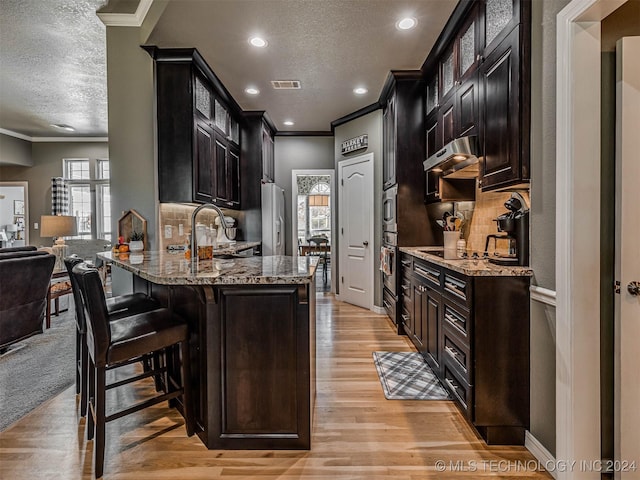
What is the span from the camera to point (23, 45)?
11.7 feet

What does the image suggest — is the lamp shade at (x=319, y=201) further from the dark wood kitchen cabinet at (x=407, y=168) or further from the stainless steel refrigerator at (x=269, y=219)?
the dark wood kitchen cabinet at (x=407, y=168)

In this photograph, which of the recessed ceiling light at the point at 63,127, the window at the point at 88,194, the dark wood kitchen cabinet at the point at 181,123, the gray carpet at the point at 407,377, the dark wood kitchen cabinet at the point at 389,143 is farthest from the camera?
the window at the point at 88,194

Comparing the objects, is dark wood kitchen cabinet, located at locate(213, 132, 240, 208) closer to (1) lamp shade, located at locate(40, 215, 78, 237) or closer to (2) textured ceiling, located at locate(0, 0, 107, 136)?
(2) textured ceiling, located at locate(0, 0, 107, 136)

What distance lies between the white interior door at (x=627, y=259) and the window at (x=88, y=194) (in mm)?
8468

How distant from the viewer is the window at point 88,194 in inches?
295

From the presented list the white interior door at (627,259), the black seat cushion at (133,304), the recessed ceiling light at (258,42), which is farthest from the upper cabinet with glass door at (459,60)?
the black seat cushion at (133,304)

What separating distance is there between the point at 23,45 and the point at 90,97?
5.01 feet

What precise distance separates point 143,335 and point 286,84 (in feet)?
10.9

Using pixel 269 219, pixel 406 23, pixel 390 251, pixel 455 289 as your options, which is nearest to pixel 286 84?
pixel 406 23

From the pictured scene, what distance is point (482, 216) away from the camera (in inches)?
115

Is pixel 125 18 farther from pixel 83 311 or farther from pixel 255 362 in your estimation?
pixel 255 362

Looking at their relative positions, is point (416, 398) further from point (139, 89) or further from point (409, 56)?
point (139, 89)

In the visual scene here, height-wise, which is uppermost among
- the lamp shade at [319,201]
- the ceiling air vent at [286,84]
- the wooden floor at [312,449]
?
the ceiling air vent at [286,84]

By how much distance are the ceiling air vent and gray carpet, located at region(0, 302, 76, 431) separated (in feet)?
11.6
